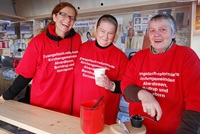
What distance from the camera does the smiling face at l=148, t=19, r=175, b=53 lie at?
0.87 m

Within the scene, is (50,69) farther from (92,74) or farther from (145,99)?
(145,99)

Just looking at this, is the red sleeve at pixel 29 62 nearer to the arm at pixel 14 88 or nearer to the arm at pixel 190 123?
the arm at pixel 14 88

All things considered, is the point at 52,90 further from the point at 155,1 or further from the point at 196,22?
the point at 196,22

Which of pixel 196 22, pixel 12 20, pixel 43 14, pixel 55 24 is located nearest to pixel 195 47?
pixel 196 22

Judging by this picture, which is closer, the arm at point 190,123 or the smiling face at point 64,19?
the arm at point 190,123

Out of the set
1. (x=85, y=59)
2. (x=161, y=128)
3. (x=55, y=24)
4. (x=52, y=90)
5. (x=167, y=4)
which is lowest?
(x=161, y=128)

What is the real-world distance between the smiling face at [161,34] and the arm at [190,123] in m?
0.37

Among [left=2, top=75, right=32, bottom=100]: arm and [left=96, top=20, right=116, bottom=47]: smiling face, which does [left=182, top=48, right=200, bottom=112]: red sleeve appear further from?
[left=2, top=75, right=32, bottom=100]: arm

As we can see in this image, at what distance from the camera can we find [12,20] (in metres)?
2.84

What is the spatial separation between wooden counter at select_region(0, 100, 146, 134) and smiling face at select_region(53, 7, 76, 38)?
23.1 inches

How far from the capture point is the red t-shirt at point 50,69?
1.18 metres

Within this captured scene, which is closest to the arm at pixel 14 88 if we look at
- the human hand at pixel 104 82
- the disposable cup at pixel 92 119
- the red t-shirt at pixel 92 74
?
the red t-shirt at pixel 92 74

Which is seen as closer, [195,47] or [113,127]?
[113,127]

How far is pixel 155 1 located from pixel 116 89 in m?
0.92
